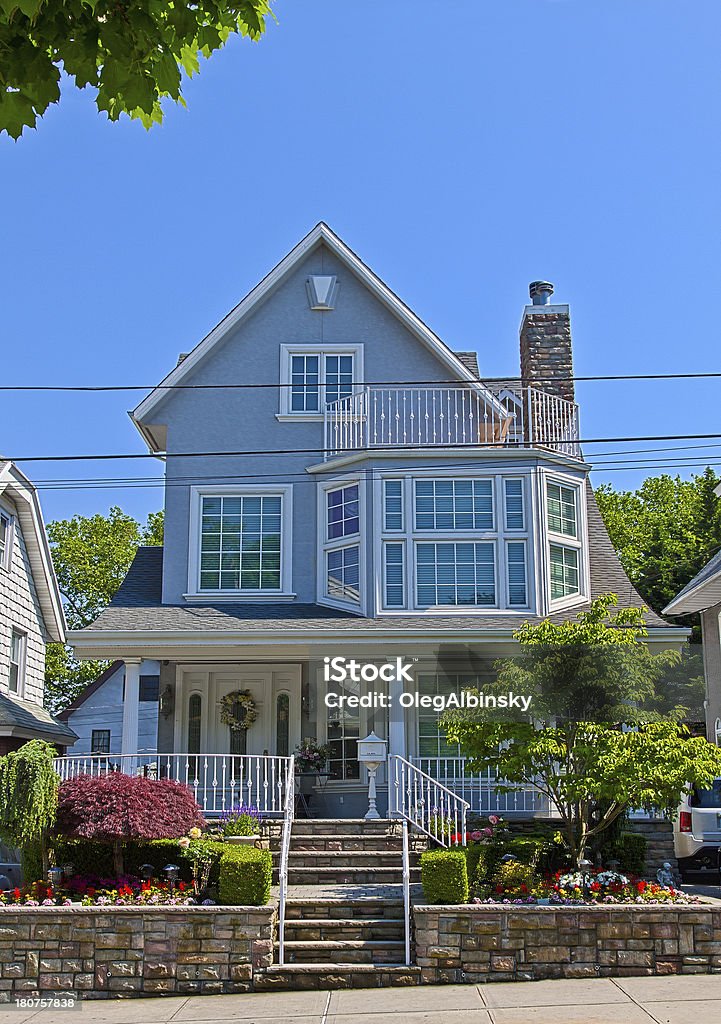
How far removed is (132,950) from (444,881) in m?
3.24

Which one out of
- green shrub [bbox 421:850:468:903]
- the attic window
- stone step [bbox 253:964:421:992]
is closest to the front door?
the attic window

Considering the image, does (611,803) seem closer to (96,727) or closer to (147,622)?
(147,622)

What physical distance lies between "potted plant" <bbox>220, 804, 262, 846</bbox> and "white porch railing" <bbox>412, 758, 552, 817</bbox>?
8.56 feet

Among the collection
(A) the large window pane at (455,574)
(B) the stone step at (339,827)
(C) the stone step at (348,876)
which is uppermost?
(A) the large window pane at (455,574)

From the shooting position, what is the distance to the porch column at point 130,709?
17.1 meters

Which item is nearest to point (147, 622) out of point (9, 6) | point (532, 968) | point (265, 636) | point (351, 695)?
point (265, 636)

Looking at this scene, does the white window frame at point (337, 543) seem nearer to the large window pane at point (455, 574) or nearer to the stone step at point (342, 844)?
the large window pane at point (455, 574)

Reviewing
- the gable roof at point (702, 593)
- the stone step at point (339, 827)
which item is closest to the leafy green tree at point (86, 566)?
the gable roof at point (702, 593)

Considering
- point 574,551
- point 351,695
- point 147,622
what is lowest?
point 351,695

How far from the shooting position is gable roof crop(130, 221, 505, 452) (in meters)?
19.2

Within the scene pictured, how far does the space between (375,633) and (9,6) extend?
13.5 meters

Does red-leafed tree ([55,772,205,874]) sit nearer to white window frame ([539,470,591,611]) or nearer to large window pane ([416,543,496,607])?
large window pane ([416,543,496,607])

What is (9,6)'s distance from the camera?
4.12m

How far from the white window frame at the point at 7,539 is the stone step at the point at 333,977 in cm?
1330
